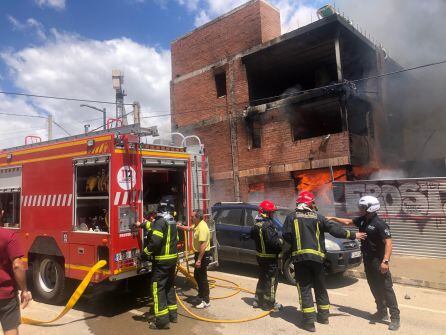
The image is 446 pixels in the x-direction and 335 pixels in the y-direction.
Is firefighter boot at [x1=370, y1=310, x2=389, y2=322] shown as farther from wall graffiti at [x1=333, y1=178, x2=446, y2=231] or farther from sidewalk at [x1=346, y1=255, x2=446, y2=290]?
wall graffiti at [x1=333, y1=178, x2=446, y2=231]

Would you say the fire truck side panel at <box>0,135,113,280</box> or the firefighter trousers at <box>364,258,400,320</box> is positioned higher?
the fire truck side panel at <box>0,135,113,280</box>

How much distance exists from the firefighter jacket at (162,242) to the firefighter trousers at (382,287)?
267 cm

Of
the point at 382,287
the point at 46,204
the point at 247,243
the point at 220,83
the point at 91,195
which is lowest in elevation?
the point at 382,287

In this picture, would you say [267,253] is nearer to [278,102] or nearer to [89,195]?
[89,195]

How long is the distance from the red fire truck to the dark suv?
4.22ft

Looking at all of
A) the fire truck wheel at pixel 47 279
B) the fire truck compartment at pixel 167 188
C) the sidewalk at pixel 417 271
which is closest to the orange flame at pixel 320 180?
the sidewalk at pixel 417 271

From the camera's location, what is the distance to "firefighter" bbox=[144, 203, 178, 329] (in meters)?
4.98

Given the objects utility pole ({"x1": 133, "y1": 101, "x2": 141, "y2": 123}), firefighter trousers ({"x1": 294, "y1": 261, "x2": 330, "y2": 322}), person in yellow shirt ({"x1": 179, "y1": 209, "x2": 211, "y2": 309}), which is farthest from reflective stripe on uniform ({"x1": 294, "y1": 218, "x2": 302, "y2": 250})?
utility pole ({"x1": 133, "y1": 101, "x2": 141, "y2": 123})

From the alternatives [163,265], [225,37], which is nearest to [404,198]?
[163,265]

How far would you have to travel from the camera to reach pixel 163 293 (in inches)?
200

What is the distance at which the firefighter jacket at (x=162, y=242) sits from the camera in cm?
504

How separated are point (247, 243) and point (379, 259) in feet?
11.2

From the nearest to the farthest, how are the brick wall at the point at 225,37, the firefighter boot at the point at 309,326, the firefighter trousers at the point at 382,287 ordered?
1. the firefighter boot at the point at 309,326
2. the firefighter trousers at the point at 382,287
3. the brick wall at the point at 225,37

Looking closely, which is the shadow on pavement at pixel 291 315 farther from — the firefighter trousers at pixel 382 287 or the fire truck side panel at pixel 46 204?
the fire truck side panel at pixel 46 204
